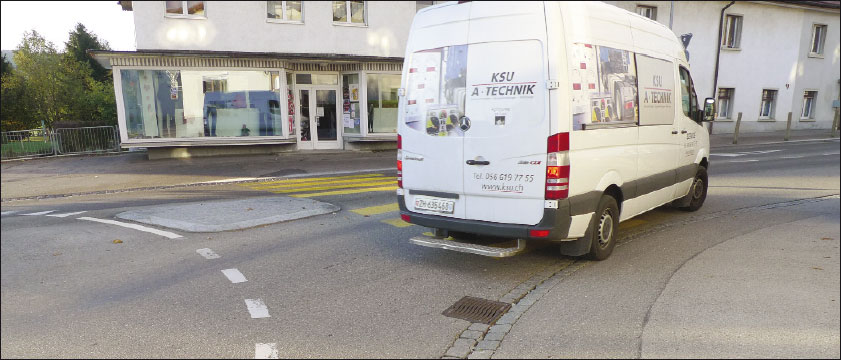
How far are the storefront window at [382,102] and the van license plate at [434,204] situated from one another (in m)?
13.7

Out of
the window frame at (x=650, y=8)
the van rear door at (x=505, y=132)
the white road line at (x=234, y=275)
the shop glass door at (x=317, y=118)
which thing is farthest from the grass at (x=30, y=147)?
the window frame at (x=650, y=8)

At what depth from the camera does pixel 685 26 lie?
25812 mm

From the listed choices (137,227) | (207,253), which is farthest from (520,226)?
(137,227)

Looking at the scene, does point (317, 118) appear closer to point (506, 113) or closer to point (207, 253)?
point (207, 253)

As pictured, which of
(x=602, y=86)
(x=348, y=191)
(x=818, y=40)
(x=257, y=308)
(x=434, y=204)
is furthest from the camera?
(x=818, y=40)

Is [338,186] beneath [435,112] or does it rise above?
beneath

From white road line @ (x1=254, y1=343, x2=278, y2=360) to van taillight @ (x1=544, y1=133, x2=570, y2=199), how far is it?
2.69 metres

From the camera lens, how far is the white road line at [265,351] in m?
3.55

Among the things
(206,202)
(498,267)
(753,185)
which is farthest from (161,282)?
(753,185)

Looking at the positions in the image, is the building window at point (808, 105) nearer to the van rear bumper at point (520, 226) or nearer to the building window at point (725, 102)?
the building window at point (725, 102)

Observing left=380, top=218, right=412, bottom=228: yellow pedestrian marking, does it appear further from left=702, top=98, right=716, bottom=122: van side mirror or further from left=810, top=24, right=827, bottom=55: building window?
left=810, top=24, right=827, bottom=55: building window

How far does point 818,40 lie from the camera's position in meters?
30.0

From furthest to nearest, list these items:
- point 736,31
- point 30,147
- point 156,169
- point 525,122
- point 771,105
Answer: point 771,105
point 736,31
point 30,147
point 156,169
point 525,122

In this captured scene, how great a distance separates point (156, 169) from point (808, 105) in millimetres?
34423
